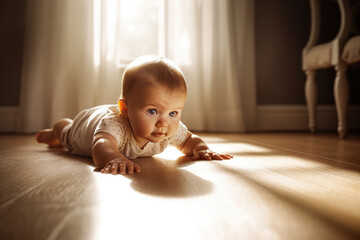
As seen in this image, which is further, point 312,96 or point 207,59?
point 207,59

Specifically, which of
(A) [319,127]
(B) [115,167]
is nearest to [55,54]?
(B) [115,167]

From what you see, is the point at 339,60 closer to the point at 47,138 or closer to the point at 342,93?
the point at 342,93

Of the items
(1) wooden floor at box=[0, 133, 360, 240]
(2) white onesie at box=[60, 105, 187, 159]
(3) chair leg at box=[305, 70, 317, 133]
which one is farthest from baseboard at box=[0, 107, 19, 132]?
(3) chair leg at box=[305, 70, 317, 133]

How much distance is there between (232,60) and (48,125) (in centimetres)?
130

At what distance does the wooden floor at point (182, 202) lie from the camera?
0.31m

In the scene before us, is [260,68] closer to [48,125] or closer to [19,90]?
[48,125]

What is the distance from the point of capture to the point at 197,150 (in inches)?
34.9

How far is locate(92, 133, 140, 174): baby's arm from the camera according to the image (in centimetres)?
62

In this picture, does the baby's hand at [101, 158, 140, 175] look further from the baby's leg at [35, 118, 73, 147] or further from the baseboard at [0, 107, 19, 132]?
the baseboard at [0, 107, 19, 132]

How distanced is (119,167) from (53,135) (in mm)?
654

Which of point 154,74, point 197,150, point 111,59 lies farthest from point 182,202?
point 111,59

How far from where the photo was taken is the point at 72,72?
192 cm

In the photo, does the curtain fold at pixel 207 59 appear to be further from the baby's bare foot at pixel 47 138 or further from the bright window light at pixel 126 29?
the baby's bare foot at pixel 47 138

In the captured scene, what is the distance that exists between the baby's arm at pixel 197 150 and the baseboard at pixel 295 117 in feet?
4.51
